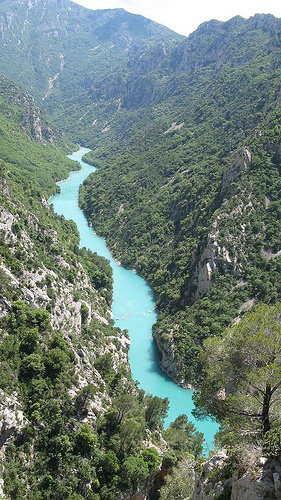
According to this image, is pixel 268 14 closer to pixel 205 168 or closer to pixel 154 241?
pixel 205 168

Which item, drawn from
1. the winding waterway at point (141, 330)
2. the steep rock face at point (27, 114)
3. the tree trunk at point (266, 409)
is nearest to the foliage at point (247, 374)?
the tree trunk at point (266, 409)

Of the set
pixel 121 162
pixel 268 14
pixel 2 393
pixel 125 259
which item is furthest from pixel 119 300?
pixel 268 14

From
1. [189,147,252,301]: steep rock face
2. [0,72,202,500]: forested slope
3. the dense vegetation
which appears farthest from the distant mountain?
[0,72,202,500]: forested slope

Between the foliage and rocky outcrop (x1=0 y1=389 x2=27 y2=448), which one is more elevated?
the foliage

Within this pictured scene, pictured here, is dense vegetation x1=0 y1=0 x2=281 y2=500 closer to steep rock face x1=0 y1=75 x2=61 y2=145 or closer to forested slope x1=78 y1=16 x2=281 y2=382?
forested slope x1=78 y1=16 x2=281 y2=382

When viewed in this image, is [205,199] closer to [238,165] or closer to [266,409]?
[238,165]

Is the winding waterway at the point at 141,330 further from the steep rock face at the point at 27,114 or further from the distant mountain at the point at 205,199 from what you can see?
the steep rock face at the point at 27,114

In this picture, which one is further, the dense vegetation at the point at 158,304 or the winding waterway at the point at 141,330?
the winding waterway at the point at 141,330

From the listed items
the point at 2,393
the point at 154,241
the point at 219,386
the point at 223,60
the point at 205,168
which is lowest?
the point at 2,393
